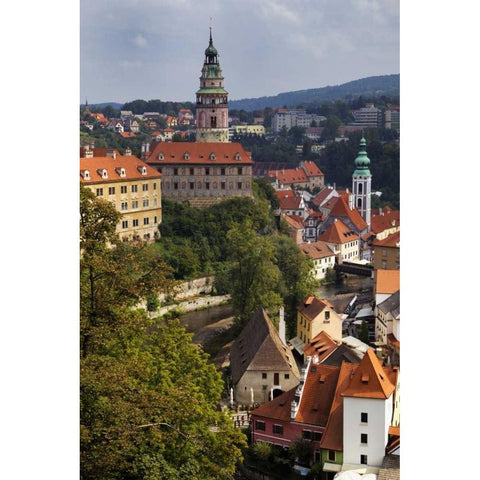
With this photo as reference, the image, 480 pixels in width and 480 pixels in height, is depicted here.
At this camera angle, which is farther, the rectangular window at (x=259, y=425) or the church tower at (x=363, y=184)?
the church tower at (x=363, y=184)

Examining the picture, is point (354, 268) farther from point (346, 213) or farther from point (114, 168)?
point (114, 168)

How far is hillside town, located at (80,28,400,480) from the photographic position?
532 centimetres

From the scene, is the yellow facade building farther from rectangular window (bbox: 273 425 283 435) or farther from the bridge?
rectangular window (bbox: 273 425 283 435)

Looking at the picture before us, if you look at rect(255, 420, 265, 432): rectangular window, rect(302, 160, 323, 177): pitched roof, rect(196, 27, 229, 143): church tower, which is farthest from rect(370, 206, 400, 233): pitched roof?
rect(302, 160, 323, 177): pitched roof

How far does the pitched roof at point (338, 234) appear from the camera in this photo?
9.72 m

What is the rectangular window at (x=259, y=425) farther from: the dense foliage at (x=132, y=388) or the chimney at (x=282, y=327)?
the chimney at (x=282, y=327)

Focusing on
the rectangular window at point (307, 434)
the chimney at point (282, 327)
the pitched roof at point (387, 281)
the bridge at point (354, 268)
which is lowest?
the rectangular window at point (307, 434)

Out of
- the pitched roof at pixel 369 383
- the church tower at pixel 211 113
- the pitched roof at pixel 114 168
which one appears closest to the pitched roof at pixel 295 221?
the church tower at pixel 211 113

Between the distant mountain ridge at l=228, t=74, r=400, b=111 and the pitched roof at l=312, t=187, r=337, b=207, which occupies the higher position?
the distant mountain ridge at l=228, t=74, r=400, b=111

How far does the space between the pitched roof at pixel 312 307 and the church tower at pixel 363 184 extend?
0.96 m

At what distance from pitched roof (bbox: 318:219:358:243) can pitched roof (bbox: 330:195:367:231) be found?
0.39ft

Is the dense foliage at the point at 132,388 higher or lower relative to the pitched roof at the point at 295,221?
lower

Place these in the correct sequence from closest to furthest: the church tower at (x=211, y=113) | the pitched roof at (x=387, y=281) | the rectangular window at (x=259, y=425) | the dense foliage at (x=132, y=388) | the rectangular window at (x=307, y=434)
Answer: the dense foliage at (x=132, y=388), the rectangular window at (x=307, y=434), the rectangular window at (x=259, y=425), the pitched roof at (x=387, y=281), the church tower at (x=211, y=113)
